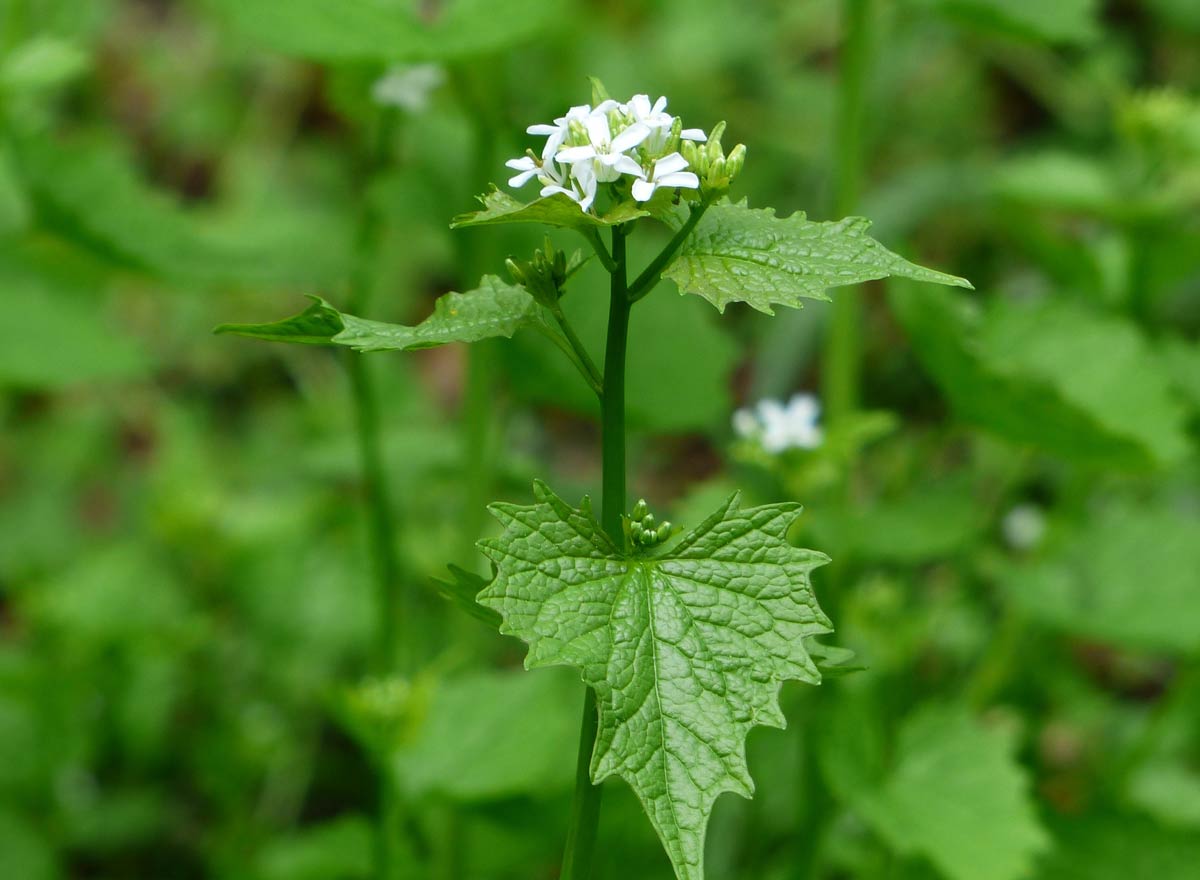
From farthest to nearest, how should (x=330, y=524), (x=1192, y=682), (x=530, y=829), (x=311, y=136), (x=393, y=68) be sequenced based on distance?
(x=311, y=136) < (x=330, y=524) < (x=1192, y=682) < (x=393, y=68) < (x=530, y=829)

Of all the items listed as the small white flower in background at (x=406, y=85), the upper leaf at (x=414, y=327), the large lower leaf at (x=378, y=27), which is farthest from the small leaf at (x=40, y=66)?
the upper leaf at (x=414, y=327)

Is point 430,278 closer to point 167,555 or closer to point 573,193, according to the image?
point 167,555

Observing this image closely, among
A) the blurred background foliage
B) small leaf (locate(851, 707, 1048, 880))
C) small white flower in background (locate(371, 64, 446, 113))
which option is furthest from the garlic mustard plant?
small white flower in background (locate(371, 64, 446, 113))

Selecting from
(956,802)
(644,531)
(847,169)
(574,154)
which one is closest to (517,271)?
(574,154)

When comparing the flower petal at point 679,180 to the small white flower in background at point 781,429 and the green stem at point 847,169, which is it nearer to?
the small white flower in background at point 781,429

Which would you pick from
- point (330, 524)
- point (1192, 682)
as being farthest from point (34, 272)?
point (1192, 682)

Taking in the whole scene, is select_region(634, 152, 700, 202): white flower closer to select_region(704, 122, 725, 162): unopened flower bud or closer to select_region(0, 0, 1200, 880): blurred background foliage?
select_region(704, 122, 725, 162): unopened flower bud
